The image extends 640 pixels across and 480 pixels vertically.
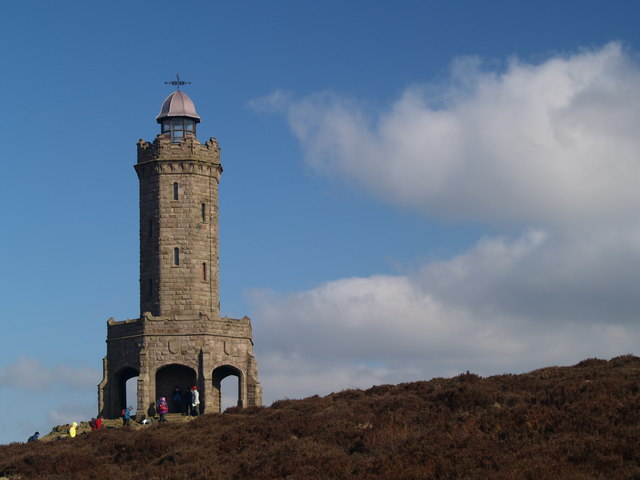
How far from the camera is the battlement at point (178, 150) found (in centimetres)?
6084

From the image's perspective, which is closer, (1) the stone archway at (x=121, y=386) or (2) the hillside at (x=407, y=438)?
(2) the hillside at (x=407, y=438)

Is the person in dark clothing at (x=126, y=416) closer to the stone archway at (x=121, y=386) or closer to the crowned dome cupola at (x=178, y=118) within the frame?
the stone archway at (x=121, y=386)

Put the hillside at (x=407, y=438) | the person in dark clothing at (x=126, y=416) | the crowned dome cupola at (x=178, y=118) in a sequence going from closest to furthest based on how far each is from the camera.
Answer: the hillside at (x=407, y=438)
the person in dark clothing at (x=126, y=416)
the crowned dome cupola at (x=178, y=118)

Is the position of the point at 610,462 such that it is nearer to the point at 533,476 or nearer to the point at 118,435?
the point at 533,476

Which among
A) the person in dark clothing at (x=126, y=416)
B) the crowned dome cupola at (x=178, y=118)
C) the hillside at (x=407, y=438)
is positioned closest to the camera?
the hillside at (x=407, y=438)

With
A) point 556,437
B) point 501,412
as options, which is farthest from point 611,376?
point 556,437

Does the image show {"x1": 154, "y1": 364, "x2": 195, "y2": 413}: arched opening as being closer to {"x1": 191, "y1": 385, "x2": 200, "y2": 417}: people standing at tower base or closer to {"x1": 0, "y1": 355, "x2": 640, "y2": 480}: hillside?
{"x1": 191, "y1": 385, "x2": 200, "y2": 417}: people standing at tower base

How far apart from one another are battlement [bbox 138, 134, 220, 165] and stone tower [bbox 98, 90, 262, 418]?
53 mm

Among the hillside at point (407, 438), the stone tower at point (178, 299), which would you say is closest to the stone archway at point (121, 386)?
the stone tower at point (178, 299)

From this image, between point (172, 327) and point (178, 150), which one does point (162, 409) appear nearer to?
point (172, 327)

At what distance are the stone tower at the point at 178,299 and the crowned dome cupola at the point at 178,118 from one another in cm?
5

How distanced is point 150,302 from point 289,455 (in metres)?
24.6

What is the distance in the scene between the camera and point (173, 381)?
58.5 metres

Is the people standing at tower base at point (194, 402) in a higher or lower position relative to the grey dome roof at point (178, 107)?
lower
